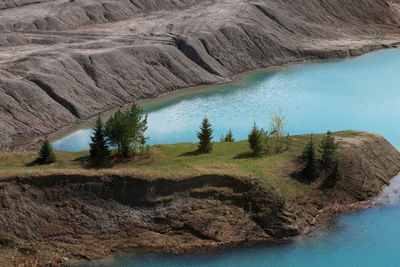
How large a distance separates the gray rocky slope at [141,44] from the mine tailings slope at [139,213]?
21.7 m

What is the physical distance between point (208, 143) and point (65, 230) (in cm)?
1511

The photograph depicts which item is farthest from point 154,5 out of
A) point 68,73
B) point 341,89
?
point 341,89

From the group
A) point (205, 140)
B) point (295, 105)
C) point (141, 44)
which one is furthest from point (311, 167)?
point (141, 44)

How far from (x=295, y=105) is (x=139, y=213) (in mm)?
36381

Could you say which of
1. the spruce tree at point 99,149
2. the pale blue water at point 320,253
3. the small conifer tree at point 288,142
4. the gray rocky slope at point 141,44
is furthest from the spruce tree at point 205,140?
the gray rocky slope at point 141,44

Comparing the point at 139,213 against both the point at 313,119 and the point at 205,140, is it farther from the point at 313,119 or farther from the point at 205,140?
the point at 313,119

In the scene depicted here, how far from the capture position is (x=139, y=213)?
36219 mm

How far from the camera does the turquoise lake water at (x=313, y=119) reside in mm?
33469

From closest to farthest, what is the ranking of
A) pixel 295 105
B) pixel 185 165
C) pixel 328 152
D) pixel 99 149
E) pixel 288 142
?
pixel 185 165, pixel 99 149, pixel 328 152, pixel 288 142, pixel 295 105

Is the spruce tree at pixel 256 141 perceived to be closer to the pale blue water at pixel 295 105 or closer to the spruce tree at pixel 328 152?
the spruce tree at pixel 328 152

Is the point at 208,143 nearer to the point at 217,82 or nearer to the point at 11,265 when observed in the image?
the point at 11,265

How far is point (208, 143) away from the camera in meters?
43.4

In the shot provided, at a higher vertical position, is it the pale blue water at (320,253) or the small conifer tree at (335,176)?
the small conifer tree at (335,176)

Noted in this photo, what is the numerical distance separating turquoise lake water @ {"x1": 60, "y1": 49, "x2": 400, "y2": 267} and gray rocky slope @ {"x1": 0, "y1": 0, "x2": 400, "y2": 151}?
17.1ft
